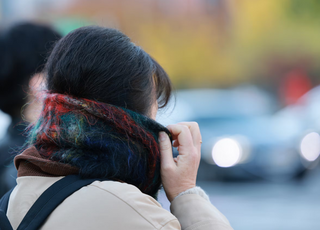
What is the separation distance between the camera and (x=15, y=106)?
2.21 m

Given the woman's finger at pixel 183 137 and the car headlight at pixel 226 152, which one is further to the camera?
the car headlight at pixel 226 152

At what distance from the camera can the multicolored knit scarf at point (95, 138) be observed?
1334mm

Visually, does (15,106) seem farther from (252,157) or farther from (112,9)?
(112,9)

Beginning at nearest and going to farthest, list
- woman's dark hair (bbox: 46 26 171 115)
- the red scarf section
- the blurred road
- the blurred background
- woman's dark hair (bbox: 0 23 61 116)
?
the red scarf section < woman's dark hair (bbox: 46 26 171 115) < woman's dark hair (bbox: 0 23 61 116) < the blurred road < the blurred background

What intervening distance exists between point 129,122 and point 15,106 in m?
1.13

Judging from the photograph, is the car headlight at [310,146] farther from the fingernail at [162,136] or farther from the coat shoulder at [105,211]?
the coat shoulder at [105,211]

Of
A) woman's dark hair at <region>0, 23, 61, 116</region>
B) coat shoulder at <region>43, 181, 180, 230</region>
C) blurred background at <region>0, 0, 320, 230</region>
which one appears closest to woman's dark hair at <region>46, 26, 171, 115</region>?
coat shoulder at <region>43, 181, 180, 230</region>

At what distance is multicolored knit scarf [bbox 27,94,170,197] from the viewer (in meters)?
1.33

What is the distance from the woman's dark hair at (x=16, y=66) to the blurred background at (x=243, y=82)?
3856 millimetres

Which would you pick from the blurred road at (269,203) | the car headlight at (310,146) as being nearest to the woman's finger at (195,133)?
the blurred road at (269,203)

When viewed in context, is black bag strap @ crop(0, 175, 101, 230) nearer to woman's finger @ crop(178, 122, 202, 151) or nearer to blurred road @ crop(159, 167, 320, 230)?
woman's finger @ crop(178, 122, 202, 151)

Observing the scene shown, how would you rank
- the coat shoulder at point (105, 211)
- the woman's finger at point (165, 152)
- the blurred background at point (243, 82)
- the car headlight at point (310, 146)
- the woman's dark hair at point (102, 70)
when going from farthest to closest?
the car headlight at point (310, 146), the blurred background at point (243, 82), the woman's finger at point (165, 152), the woman's dark hair at point (102, 70), the coat shoulder at point (105, 211)

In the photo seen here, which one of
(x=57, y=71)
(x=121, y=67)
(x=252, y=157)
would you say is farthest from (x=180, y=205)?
(x=252, y=157)

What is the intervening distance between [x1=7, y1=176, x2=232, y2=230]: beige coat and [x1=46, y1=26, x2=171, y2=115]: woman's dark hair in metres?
0.37
